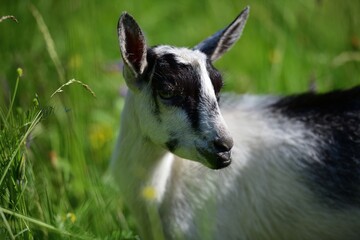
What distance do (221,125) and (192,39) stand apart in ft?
11.7

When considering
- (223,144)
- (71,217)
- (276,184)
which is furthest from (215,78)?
(71,217)

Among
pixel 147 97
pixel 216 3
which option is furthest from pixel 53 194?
pixel 216 3

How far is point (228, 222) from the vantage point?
3869mm

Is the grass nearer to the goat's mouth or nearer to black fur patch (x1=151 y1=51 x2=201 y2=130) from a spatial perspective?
black fur patch (x1=151 y1=51 x2=201 y2=130)

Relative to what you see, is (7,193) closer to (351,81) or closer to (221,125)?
(221,125)

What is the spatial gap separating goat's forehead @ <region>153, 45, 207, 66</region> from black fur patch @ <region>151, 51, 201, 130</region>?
0.02 metres

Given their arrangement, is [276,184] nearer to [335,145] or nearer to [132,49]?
[335,145]

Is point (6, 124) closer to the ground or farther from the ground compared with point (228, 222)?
farther from the ground

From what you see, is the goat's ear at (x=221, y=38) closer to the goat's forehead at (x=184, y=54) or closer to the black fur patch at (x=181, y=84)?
the goat's forehead at (x=184, y=54)

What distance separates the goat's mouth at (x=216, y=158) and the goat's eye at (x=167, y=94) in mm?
327

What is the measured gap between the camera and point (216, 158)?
10.8 ft

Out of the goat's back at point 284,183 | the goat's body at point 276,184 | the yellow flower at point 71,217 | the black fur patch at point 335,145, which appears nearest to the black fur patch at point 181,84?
the goat's body at point 276,184

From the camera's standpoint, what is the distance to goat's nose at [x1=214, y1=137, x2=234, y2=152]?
3256mm

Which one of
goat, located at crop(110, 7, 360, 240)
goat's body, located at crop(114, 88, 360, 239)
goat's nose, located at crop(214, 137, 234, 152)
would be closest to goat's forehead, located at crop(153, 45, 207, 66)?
goat, located at crop(110, 7, 360, 240)
